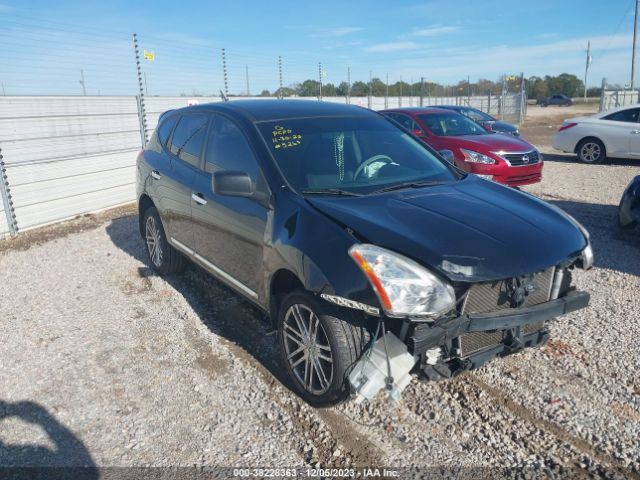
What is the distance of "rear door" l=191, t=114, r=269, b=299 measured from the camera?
11.8ft

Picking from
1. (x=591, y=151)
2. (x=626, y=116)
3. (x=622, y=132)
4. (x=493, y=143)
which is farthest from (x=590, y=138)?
(x=493, y=143)

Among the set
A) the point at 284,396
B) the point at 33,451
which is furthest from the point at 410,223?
the point at 33,451

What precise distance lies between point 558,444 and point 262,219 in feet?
7.21

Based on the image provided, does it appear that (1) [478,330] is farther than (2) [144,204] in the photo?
No

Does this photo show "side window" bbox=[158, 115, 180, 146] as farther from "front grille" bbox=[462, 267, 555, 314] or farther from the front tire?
"front grille" bbox=[462, 267, 555, 314]

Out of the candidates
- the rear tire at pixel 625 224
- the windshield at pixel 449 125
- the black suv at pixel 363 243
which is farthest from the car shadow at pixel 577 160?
the black suv at pixel 363 243

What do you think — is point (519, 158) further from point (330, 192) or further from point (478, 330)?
point (478, 330)

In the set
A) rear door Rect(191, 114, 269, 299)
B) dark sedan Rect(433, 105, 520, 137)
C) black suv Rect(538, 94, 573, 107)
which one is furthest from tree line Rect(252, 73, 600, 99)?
black suv Rect(538, 94, 573, 107)

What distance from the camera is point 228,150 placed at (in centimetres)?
406

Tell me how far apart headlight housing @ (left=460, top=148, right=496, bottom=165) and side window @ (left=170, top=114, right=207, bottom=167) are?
5.49 metres

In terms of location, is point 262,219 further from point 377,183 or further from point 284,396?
point 284,396

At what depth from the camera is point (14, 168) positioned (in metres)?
7.86

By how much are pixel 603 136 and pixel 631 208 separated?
7917mm

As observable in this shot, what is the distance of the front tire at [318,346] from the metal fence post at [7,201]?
624 cm
